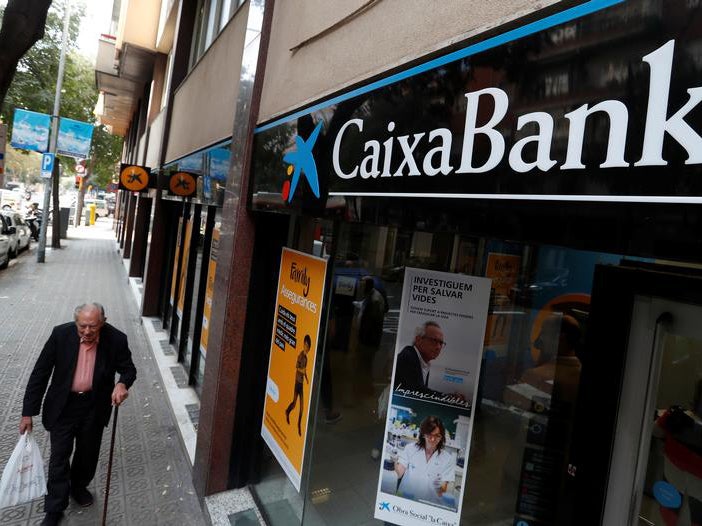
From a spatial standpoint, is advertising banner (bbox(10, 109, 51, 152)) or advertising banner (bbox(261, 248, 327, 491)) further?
advertising banner (bbox(10, 109, 51, 152))

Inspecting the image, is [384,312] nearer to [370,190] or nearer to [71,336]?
[370,190]

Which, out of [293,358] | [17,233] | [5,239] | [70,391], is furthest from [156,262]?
[17,233]

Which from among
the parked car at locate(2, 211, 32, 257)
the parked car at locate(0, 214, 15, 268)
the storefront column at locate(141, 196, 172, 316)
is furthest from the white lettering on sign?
the parked car at locate(2, 211, 32, 257)

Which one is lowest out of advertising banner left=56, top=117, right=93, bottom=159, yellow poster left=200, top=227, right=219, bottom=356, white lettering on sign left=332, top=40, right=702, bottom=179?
yellow poster left=200, top=227, right=219, bottom=356

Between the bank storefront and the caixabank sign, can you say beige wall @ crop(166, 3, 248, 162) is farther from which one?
the caixabank sign

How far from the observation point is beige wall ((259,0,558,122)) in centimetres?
217

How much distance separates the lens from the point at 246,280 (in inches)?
182

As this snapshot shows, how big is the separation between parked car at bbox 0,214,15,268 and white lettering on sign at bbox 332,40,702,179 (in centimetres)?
1714

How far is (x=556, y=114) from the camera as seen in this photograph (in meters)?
1.67

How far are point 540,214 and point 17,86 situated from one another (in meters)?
25.2

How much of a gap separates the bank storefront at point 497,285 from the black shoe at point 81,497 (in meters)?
1.35

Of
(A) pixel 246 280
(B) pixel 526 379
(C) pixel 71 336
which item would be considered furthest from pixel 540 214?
(C) pixel 71 336

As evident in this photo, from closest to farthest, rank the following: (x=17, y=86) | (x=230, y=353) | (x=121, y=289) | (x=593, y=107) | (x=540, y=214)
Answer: (x=593, y=107)
(x=540, y=214)
(x=230, y=353)
(x=121, y=289)
(x=17, y=86)

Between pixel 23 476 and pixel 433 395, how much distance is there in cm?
326
